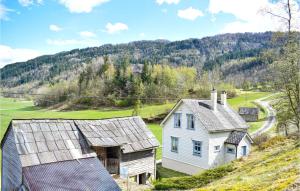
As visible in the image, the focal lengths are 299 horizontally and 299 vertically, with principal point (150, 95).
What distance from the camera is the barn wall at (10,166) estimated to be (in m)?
16.8

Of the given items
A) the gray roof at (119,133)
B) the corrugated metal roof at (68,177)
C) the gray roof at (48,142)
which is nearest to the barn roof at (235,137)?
the gray roof at (119,133)

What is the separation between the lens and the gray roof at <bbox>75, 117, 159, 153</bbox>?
19359 millimetres

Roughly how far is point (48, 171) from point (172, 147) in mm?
17278

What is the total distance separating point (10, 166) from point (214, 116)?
18.4 m

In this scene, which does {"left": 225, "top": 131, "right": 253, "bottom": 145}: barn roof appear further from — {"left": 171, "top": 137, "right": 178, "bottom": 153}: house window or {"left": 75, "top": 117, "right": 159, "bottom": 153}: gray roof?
{"left": 75, "top": 117, "right": 159, "bottom": 153}: gray roof

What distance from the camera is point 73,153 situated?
1752cm

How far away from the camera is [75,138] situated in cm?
1872

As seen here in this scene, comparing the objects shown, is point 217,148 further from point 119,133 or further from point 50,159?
point 50,159

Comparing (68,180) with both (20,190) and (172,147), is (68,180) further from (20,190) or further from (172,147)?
(172,147)

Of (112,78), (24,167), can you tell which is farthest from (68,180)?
(112,78)

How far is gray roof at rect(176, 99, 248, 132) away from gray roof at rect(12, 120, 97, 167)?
501 inches

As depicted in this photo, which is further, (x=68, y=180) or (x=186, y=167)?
(x=186, y=167)

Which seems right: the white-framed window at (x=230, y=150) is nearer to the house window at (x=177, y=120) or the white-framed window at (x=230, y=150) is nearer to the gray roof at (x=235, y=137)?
the gray roof at (x=235, y=137)

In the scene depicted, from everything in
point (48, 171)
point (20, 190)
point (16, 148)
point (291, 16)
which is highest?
point (291, 16)
